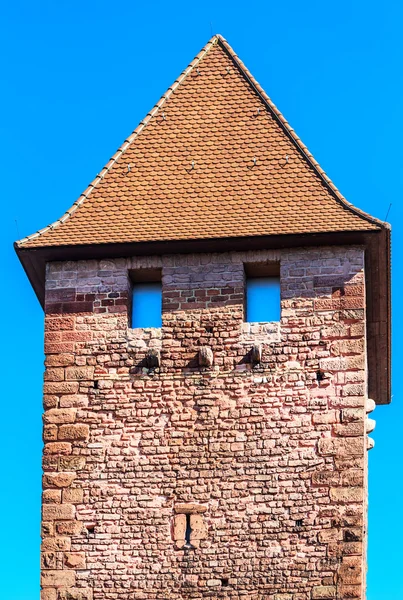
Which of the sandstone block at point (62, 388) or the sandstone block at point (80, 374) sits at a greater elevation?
the sandstone block at point (80, 374)

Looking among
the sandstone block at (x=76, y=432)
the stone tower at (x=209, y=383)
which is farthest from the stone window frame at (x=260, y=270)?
the sandstone block at (x=76, y=432)

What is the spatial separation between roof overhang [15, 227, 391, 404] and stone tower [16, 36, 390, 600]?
0.9 inches

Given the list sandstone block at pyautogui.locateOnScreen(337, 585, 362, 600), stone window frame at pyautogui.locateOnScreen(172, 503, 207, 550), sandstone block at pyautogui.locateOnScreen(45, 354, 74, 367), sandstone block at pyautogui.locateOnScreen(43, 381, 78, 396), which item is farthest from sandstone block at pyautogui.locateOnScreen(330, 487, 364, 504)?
sandstone block at pyautogui.locateOnScreen(45, 354, 74, 367)

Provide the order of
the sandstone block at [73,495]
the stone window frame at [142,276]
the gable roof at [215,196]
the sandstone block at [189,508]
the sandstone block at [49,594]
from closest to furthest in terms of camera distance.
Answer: the sandstone block at [49,594], the sandstone block at [189,508], the sandstone block at [73,495], the gable roof at [215,196], the stone window frame at [142,276]

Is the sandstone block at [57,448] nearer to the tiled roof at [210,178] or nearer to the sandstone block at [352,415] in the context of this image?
the tiled roof at [210,178]

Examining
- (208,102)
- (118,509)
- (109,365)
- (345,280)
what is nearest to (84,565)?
(118,509)

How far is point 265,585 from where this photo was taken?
2552 cm

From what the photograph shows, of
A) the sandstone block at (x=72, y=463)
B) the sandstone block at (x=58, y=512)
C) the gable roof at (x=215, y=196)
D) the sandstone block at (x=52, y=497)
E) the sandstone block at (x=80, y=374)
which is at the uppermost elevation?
the gable roof at (x=215, y=196)

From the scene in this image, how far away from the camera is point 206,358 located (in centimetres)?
2652

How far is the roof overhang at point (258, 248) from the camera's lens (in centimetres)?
2698

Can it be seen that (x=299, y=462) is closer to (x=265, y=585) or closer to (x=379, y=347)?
(x=265, y=585)

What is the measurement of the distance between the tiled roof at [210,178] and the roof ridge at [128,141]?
0.5 inches

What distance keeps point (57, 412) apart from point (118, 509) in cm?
139

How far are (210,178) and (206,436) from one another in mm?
3512
